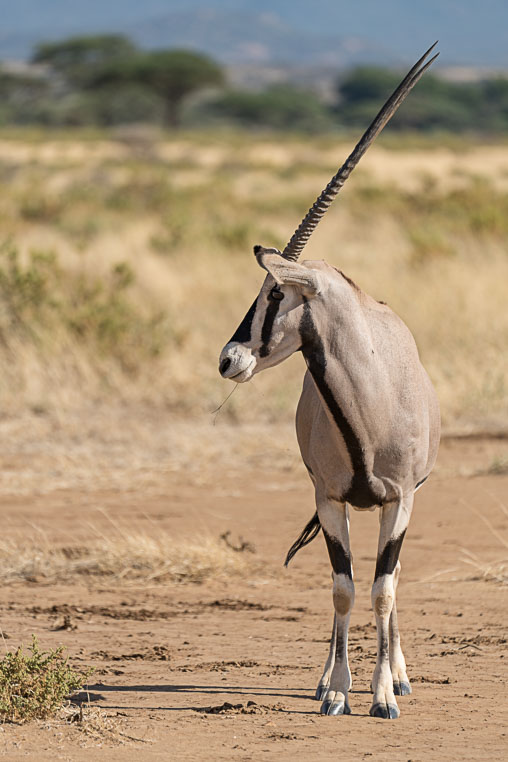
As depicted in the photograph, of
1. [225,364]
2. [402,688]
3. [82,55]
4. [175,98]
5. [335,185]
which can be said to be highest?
[335,185]

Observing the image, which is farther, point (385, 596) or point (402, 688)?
point (402, 688)

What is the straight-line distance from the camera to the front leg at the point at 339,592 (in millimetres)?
4215

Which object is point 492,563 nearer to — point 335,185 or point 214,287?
point 335,185

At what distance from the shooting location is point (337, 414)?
13.1ft

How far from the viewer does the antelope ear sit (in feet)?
12.1

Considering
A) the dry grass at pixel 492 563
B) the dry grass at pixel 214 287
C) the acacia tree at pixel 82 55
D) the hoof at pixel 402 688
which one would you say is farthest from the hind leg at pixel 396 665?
the acacia tree at pixel 82 55

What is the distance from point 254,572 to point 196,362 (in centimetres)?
525

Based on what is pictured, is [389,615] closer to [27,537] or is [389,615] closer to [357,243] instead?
[27,537]

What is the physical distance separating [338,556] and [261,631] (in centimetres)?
133

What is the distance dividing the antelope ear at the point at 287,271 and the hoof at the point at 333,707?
1486 millimetres

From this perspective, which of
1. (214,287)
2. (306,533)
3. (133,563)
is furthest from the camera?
(214,287)

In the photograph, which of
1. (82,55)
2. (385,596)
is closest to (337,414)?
(385,596)

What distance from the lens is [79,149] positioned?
43.8 meters

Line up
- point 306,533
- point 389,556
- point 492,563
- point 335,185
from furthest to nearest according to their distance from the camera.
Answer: point 492,563
point 306,533
point 389,556
point 335,185
